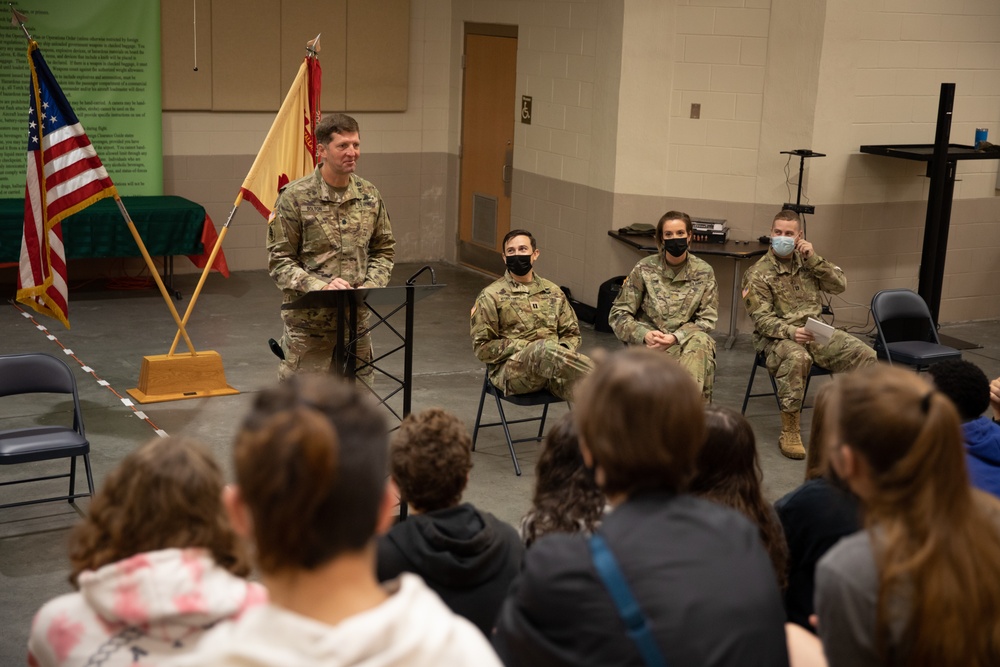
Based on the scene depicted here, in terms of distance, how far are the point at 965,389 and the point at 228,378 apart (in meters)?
4.55

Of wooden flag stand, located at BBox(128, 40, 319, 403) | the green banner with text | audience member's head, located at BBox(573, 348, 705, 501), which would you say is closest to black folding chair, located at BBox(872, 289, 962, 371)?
wooden flag stand, located at BBox(128, 40, 319, 403)

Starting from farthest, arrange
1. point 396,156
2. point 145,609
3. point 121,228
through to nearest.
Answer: point 396,156, point 121,228, point 145,609

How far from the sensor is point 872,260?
8.40m

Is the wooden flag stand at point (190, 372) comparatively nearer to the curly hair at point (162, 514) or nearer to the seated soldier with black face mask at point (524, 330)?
the seated soldier with black face mask at point (524, 330)

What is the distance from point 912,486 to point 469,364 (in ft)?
18.4

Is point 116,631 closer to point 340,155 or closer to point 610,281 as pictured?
point 340,155

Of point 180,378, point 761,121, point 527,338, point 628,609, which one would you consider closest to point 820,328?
point 527,338

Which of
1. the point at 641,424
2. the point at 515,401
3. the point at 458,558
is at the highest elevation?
the point at 641,424

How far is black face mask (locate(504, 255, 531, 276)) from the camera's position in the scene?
216 inches

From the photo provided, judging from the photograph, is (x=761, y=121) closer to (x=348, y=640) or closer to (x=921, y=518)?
(x=921, y=518)

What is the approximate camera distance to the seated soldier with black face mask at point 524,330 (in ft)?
17.2

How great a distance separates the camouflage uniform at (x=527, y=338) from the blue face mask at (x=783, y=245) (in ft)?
4.22

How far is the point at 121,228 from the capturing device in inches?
333

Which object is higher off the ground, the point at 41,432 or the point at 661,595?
the point at 661,595
